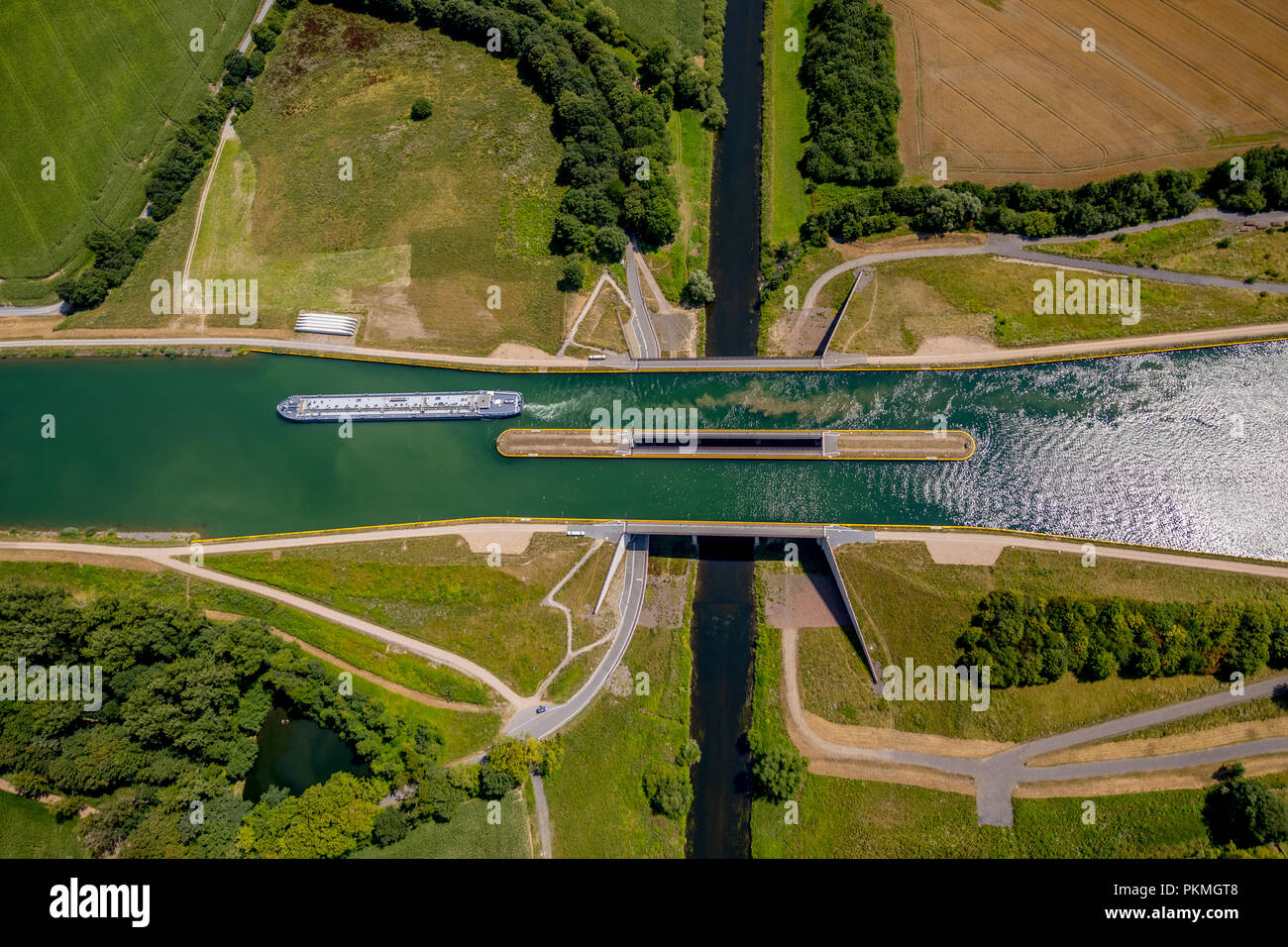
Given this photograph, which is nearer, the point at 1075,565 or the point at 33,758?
the point at 33,758

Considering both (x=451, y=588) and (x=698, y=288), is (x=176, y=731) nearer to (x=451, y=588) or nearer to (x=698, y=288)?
(x=451, y=588)

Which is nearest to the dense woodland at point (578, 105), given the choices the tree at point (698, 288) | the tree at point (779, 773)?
the tree at point (698, 288)

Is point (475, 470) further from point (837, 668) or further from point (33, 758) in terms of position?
point (33, 758)

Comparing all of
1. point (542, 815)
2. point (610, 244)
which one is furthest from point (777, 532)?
point (610, 244)

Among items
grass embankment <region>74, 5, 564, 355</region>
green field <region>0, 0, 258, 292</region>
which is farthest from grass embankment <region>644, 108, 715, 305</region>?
green field <region>0, 0, 258, 292</region>
